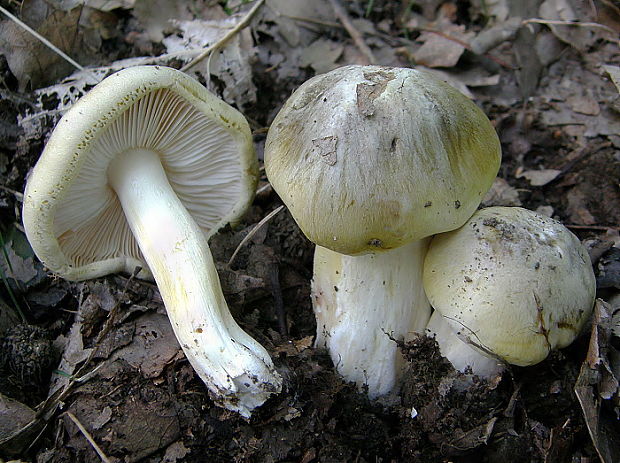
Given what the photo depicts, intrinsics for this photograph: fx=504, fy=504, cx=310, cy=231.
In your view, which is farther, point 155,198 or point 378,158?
point 155,198

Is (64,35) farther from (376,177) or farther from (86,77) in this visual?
(376,177)

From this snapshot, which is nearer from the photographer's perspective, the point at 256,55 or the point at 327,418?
the point at 327,418

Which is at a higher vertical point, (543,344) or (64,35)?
(64,35)

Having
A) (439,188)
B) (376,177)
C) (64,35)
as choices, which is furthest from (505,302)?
(64,35)

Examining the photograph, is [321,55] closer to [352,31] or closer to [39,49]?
[352,31]

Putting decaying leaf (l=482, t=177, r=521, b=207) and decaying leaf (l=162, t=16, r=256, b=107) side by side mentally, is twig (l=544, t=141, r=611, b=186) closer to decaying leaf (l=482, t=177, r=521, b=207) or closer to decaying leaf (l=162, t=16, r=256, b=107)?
decaying leaf (l=482, t=177, r=521, b=207)

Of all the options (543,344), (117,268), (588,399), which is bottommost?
(588,399)

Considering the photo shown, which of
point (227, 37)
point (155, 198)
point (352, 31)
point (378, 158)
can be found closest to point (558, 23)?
point (352, 31)
